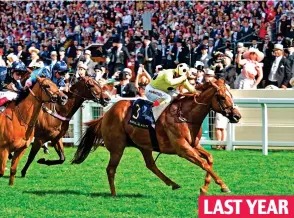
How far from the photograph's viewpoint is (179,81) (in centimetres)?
1124

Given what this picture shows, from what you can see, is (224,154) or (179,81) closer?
(179,81)

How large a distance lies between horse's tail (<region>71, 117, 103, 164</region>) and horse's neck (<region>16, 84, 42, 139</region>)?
2.45ft

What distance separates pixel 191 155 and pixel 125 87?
8.09 m

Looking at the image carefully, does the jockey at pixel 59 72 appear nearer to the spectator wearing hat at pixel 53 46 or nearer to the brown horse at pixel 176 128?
the brown horse at pixel 176 128

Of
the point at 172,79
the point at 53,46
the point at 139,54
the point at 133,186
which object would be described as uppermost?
the point at 172,79

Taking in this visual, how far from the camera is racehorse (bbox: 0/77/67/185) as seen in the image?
11.8 metres

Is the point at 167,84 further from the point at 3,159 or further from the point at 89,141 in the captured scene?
the point at 3,159

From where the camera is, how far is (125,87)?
18.7m

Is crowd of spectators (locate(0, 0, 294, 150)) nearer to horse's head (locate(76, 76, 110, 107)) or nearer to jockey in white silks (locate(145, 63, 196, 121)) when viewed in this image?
horse's head (locate(76, 76, 110, 107))

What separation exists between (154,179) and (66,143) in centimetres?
620

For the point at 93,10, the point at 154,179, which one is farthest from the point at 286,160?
the point at 93,10

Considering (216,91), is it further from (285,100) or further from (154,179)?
(285,100)

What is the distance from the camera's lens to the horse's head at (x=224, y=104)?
11047mm

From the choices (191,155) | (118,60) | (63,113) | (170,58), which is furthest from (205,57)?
(191,155)
